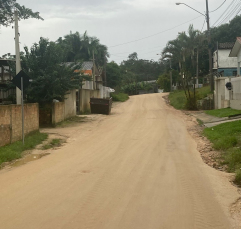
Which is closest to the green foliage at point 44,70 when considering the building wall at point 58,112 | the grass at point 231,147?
the building wall at point 58,112

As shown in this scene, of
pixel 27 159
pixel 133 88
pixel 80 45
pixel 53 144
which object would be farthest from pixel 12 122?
pixel 133 88

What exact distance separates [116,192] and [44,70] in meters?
14.0

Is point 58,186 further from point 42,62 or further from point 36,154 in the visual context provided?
point 42,62

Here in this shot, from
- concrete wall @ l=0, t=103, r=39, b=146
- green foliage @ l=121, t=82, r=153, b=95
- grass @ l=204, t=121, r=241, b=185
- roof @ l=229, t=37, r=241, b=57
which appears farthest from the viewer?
green foliage @ l=121, t=82, r=153, b=95

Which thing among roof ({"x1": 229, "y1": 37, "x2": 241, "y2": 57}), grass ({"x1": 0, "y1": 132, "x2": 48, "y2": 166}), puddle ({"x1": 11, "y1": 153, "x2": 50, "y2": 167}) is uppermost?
roof ({"x1": 229, "y1": 37, "x2": 241, "y2": 57})

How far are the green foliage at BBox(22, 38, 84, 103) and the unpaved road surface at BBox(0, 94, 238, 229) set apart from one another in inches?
329

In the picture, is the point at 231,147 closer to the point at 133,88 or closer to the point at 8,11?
the point at 8,11

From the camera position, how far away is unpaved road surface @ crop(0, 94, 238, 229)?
16.3 feet

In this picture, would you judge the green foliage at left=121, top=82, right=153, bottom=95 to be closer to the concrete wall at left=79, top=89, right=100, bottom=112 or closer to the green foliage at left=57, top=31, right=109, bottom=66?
the green foliage at left=57, top=31, right=109, bottom=66

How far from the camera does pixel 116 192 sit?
6410 mm

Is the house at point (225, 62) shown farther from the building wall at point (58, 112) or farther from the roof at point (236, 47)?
the building wall at point (58, 112)

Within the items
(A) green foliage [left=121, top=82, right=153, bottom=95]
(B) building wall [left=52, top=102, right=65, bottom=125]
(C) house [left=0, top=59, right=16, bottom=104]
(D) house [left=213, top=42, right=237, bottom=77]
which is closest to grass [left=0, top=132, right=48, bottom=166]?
(B) building wall [left=52, top=102, right=65, bottom=125]

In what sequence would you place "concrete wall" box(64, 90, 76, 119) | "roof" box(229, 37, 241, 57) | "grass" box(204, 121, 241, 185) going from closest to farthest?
"grass" box(204, 121, 241, 185), "concrete wall" box(64, 90, 76, 119), "roof" box(229, 37, 241, 57)

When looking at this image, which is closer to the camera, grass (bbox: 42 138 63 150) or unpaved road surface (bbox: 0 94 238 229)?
unpaved road surface (bbox: 0 94 238 229)
